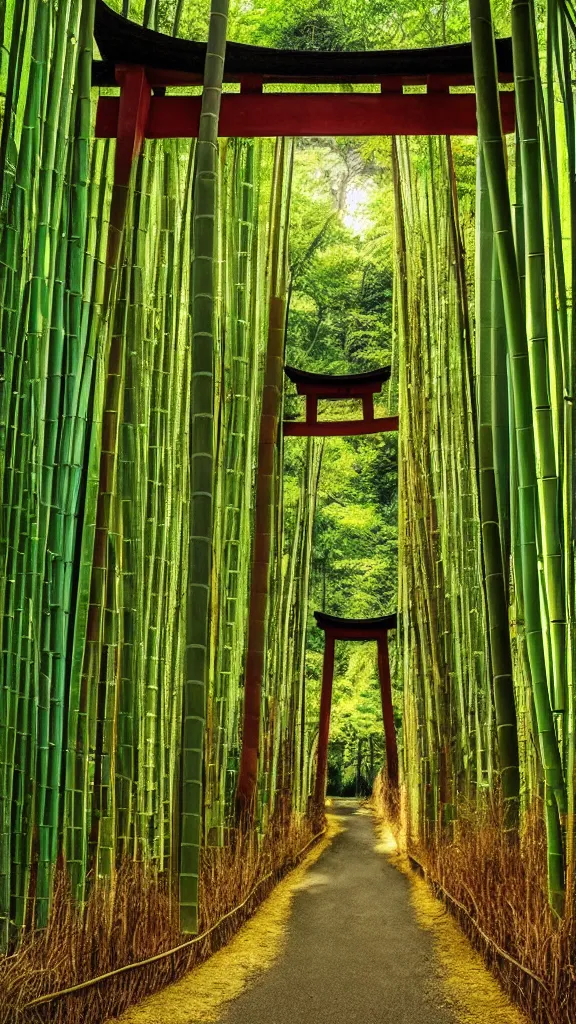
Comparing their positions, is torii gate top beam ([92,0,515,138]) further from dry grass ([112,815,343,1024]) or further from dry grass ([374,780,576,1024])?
dry grass ([112,815,343,1024])

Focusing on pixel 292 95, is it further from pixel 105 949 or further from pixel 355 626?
pixel 355 626

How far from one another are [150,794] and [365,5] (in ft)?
17.6

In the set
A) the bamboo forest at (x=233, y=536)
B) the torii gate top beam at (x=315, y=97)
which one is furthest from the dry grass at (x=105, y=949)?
the torii gate top beam at (x=315, y=97)

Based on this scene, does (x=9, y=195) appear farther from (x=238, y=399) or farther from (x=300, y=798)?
(x=300, y=798)

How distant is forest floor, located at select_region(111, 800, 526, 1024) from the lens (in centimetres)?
158

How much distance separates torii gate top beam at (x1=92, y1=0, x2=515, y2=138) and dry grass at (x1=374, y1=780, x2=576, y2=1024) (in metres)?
1.56

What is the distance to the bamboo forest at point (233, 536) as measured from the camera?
4.90 ft

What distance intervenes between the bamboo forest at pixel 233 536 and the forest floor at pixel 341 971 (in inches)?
0.4

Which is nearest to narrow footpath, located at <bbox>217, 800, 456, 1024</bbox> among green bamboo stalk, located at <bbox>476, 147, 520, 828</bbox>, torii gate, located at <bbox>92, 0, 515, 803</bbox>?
green bamboo stalk, located at <bbox>476, 147, 520, 828</bbox>

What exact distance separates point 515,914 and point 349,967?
458mm

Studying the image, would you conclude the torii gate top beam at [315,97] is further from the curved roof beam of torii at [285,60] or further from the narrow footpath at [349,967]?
the narrow footpath at [349,967]

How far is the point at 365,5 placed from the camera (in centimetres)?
571

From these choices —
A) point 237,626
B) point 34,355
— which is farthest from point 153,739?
point 34,355

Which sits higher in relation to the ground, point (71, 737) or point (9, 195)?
point (9, 195)
